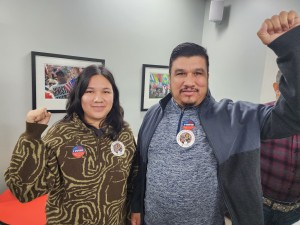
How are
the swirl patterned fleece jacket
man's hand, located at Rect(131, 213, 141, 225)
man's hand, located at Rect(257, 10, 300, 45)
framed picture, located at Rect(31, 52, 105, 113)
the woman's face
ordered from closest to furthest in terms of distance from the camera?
1. man's hand, located at Rect(257, 10, 300, 45)
2. the swirl patterned fleece jacket
3. the woman's face
4. man's hand, located at Rect(131, 213, 141, 225)
5. framed picture, located at Rect(31, 52, 105, 113)

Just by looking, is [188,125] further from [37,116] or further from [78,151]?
[37,116]

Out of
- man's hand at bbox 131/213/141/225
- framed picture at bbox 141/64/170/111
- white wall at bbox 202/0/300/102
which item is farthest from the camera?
framed picture at bbox 141/64/170/111

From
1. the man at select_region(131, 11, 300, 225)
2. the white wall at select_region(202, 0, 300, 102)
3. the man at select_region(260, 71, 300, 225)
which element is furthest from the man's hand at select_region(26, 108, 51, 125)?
the white wall at select_region(202, 0, 300, 102)

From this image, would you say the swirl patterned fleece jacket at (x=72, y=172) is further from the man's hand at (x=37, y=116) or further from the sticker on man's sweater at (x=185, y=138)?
the sticker on man's sweater at (x=185, y=138)

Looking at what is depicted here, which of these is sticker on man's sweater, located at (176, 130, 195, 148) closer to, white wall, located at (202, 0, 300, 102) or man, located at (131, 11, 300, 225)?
man, located at (131, 11, 300, 225)

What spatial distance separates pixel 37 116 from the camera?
1091 millimetres

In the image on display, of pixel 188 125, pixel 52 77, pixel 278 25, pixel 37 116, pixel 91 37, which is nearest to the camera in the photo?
pixel 278 25

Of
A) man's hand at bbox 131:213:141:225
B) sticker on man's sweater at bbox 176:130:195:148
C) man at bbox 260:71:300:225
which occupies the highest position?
sticker on man's sweater at bbox 176:130:195:148

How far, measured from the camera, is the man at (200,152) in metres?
1.11

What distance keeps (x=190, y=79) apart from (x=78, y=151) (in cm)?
75

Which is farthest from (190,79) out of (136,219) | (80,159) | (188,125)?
(136,219)

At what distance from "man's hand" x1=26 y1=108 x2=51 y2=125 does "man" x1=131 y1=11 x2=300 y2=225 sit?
0.61 meters

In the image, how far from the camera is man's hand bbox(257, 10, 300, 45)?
32.7 inches

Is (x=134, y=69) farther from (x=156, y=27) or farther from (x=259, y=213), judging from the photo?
(x=259, y=213)
